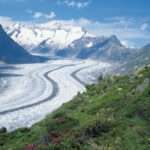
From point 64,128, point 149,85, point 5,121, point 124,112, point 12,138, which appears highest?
point 149,85

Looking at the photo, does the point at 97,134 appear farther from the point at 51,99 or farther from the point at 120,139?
the point at 51,99

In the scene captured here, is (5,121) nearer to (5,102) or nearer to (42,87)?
(5,102)

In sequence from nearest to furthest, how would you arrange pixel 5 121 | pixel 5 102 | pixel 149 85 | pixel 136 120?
1. pixel 136 120
2. pixel 149 85
3. pixel 5 121
4. pixel 5 102

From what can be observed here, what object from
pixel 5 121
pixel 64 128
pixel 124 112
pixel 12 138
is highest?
pixel 124 112

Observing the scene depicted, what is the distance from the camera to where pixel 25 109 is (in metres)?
70.5

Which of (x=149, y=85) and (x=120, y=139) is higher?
(x=149, y=85)

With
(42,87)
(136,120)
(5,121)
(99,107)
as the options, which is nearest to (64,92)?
(42,87)

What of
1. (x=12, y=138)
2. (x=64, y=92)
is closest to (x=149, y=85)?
(x=12, y=138)

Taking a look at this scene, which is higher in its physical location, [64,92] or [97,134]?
[97,134]

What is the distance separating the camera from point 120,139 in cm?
1055

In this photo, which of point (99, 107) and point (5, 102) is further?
point (5, 102)

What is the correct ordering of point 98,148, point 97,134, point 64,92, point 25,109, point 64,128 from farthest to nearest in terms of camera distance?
point 64,92 → point 25,109 → point 64,128 → point 97,134 → point 98,148

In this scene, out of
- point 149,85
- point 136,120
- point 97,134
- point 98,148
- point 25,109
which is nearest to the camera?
point 98,148

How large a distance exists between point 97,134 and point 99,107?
28.2ft
